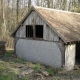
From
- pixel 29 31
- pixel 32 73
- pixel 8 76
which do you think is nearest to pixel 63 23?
pixel 29 31

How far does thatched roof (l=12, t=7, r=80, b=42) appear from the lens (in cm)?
1478

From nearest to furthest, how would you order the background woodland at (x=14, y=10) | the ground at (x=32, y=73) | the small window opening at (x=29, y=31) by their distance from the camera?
the ground at (x=32, y=73)
the small window opening at (x=29, y=31)
the background woodland at (x=14, y=10)

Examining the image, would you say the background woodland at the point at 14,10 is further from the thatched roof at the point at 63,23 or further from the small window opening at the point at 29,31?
the thatched roof at the point at 63,23

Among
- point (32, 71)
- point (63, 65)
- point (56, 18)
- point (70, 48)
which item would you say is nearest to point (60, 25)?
point (56, 18)

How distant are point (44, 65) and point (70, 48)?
261 cm

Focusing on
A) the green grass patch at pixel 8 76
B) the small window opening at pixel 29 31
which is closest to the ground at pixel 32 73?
the green grass patch at pixel 8 76

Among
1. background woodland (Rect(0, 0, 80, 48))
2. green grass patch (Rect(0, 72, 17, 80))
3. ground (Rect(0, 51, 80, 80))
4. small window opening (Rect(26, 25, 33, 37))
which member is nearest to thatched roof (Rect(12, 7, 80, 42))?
small window opening (Rect(26, 25, 33, 37))

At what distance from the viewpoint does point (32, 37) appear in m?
17.0

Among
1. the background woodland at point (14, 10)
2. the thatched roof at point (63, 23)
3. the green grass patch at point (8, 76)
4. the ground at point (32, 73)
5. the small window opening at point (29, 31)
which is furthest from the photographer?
the background woodland at point (14, 10)

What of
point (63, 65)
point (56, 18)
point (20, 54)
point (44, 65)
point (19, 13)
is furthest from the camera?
point (19, 13)

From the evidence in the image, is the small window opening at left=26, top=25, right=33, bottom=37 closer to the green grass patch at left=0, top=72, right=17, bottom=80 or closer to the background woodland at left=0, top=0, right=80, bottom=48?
the green grass patch at left=0, top=72, right=17, bottom=80

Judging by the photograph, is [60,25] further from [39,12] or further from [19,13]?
[19,13]

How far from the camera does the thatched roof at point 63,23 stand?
14780 mm

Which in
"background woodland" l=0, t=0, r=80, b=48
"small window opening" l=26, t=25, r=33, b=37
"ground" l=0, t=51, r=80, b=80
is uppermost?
"background woodland" l=0, t=0, r=80, b=48
